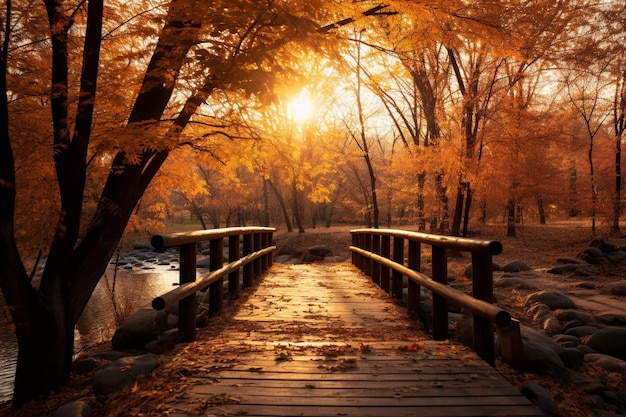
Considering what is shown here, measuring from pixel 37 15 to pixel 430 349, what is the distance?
6.00m

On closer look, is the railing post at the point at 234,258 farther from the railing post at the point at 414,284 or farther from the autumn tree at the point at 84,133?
the railing post at the point at 414,284

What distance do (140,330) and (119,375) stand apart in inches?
130

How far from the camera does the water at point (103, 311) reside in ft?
28.1

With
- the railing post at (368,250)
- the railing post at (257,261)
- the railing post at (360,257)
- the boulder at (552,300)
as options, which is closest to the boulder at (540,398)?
the boulder at (552,300)

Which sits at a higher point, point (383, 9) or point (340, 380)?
point (383, 9)

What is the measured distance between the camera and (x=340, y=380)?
330 centimetres

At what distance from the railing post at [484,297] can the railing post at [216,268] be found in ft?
10.5

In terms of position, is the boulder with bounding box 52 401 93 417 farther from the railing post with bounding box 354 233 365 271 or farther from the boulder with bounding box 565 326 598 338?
the railing post with bounding box 354 233 365 271

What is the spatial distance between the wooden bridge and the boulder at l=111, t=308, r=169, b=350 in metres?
1.67

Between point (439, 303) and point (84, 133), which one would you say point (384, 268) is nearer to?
point (439, 303)

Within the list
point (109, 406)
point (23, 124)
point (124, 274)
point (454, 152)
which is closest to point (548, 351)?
point (109, 406)

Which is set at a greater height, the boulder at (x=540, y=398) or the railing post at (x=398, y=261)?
the railing post at (x=398, y=261)

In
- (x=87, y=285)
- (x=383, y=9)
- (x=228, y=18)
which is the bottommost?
(x=87, y=285)

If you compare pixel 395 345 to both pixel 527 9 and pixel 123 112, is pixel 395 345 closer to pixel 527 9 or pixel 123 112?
pixel 123 112
